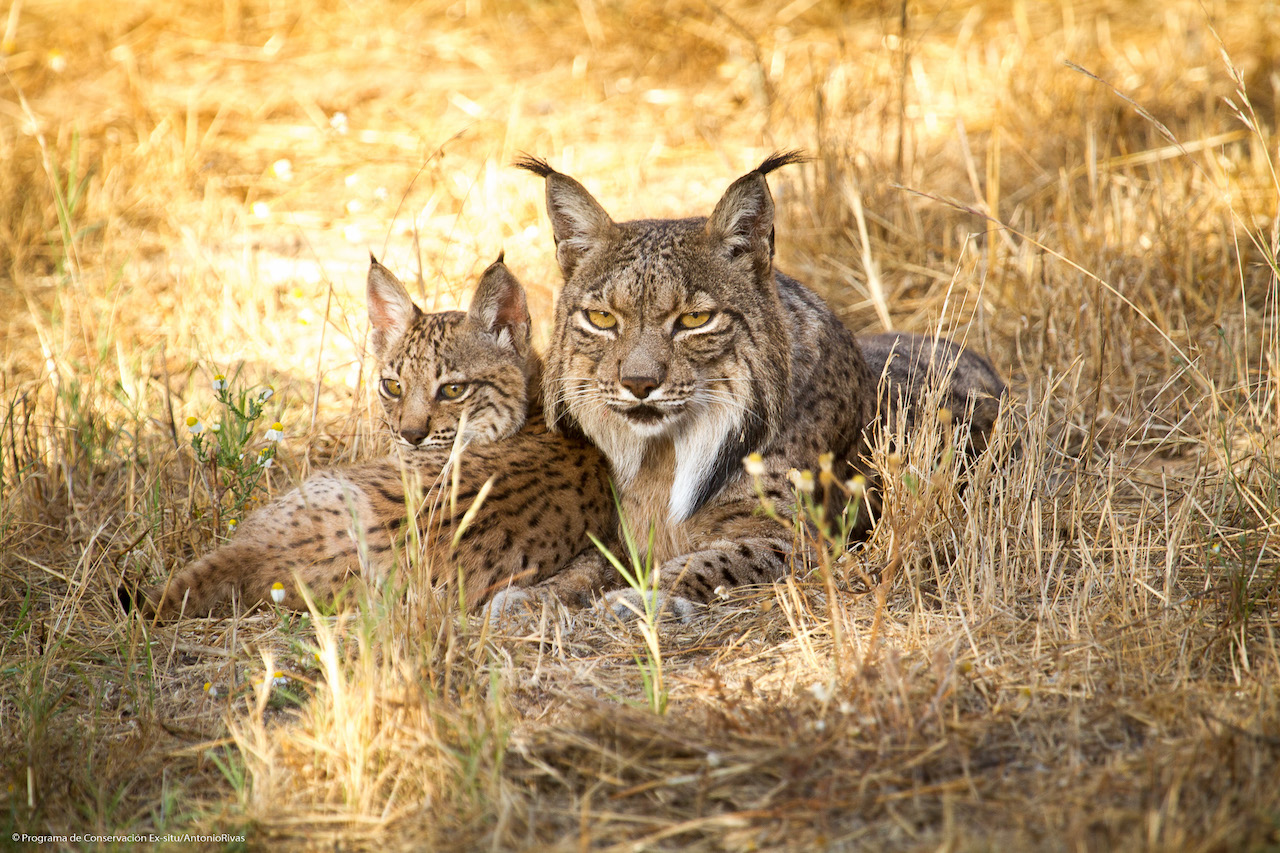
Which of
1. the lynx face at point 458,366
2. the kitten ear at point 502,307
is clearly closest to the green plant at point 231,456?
the lynx face at point 458,366

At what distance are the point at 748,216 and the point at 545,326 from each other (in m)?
1.99

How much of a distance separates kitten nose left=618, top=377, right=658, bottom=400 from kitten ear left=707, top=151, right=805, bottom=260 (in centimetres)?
61

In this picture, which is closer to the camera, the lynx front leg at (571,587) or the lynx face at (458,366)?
the lynx front leg at (571,587)

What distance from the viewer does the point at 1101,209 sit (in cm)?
580

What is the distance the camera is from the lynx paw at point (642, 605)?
3.61m

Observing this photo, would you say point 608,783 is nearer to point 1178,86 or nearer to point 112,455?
point 112,455

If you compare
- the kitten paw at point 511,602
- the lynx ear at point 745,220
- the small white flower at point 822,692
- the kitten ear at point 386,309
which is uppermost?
the lynx ear at point 745,220

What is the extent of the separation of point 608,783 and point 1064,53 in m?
6.93

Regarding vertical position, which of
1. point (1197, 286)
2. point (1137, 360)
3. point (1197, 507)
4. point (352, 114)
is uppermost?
point (352, 114)

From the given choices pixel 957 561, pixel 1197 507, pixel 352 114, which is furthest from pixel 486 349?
pixel 352 114

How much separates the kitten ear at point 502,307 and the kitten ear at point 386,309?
313 millimetres

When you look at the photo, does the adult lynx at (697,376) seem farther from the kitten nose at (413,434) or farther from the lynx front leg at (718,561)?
the kitten nose at (413,434)

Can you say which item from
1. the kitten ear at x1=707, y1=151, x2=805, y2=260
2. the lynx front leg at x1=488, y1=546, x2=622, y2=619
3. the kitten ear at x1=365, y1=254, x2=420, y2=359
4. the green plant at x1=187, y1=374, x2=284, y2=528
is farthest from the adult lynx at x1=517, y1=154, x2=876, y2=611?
the green plant at x1=187, y1=374, x2=284, y2=528

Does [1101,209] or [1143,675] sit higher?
[1101,209]
